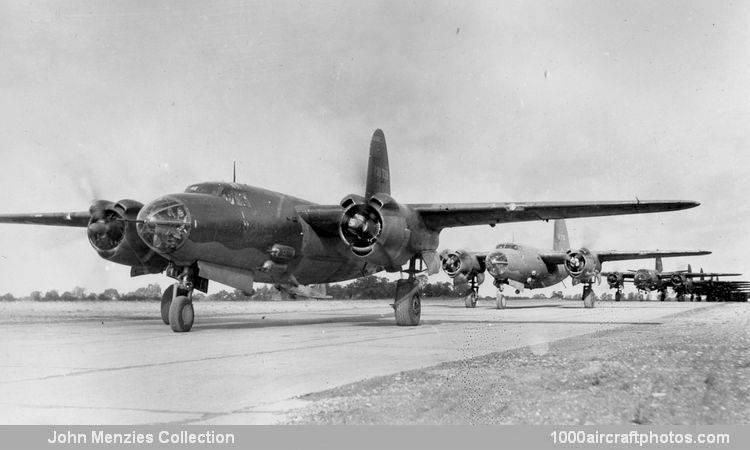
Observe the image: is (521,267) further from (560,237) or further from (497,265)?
(560,237)

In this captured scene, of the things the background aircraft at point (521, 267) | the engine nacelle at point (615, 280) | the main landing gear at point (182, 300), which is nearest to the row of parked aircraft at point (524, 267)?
the background aircraft at point (521, 267)

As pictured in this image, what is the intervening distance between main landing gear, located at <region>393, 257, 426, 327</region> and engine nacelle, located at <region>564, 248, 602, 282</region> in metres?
22.5

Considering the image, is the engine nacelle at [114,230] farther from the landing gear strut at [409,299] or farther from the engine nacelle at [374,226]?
the landing gear strut at [409,299]

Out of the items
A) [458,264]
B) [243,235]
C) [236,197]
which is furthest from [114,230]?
[458,264]

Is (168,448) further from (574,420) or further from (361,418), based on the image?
(574,420)

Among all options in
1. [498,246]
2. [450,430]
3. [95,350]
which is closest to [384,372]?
[450,430]

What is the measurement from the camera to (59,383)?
7.58 m

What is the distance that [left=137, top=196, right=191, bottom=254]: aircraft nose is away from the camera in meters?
14.3

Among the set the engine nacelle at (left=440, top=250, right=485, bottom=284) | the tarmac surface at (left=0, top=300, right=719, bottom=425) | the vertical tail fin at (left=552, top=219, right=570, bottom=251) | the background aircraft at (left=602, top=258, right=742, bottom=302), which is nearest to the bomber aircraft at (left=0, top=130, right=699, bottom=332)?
the tarmac surface at (left=0, top=300, right=719, bottom=425)

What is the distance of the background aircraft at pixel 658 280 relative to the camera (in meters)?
68.9

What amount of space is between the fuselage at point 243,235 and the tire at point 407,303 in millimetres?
1699

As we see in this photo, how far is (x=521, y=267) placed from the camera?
4038 centimetres

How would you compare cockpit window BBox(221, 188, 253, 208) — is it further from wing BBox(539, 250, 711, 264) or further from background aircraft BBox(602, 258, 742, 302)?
background aircraft BBox(602, 258, 742, 302)

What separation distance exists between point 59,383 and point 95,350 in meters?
4.10
